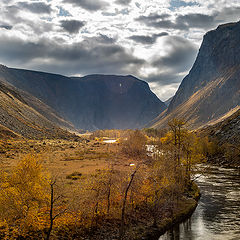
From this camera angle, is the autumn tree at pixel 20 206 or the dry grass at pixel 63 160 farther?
the dry grass at pixel 63 160

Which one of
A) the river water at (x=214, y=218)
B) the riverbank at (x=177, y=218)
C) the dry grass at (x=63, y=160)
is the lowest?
the river water at (x=214, y=218)

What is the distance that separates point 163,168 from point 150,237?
951 cm

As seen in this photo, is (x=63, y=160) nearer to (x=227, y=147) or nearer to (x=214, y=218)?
(x=214, y=218)

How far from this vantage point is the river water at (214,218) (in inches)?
999

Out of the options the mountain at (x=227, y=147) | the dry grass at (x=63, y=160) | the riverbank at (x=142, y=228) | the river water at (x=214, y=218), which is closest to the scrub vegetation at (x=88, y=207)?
the riverbank at (x=142, y=228)

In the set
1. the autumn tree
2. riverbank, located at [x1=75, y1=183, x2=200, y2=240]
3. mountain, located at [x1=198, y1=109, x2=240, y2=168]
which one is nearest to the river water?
riverbank, located at [x1=75, y1=183, x2=200, y2=240]

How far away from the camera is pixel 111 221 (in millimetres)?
26234

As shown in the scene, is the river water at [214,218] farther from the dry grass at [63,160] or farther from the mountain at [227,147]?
the mountain at [227,147]

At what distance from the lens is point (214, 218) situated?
30156mm

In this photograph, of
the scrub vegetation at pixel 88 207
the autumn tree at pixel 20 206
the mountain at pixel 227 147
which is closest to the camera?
the autumn tree at pixel 20 206

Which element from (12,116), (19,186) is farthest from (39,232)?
(12,116)

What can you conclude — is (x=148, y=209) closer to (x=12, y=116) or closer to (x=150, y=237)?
(x=150, y=237)

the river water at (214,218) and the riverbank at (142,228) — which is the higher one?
the riverbank at (142,228)

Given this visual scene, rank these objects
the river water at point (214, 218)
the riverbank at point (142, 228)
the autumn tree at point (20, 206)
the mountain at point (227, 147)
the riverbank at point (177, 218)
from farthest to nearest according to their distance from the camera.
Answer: the mountain at point (227, 147) < the riverbank at point (177, 218) < the river water at point (214, 218) < the riverbank at point (142, 228) < the autumn tree at point (20, 206)
